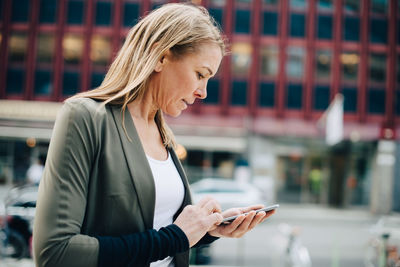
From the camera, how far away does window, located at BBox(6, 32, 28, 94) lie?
21.9 meters

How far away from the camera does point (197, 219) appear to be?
4.14ft

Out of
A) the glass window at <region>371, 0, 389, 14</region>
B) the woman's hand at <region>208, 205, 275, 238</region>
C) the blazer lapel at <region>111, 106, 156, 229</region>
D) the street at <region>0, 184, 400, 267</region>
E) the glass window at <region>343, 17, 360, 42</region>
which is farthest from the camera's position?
the glass window at <region>371, 0, 389, 14</region>

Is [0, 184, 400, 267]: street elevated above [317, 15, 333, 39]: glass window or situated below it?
below

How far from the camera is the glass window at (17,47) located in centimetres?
2195

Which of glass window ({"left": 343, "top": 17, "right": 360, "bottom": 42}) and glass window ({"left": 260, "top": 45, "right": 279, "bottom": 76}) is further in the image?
glass window ({"left": 343, "top": 17, "right": 360, "bottom": 42})

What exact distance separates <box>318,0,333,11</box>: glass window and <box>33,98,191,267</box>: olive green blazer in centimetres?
2342

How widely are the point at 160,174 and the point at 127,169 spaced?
0.60 ft

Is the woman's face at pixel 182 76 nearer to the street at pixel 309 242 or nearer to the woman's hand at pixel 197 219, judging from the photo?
the woman's hand at pixel 197 219

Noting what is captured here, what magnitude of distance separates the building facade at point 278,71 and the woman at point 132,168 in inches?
784

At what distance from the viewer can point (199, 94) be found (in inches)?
58.8

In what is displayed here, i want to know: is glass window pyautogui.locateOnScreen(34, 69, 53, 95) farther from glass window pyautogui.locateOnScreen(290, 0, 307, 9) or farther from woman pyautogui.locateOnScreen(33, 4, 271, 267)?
woman pyautogui.locateOnScreen(33, 4, 271, 267)

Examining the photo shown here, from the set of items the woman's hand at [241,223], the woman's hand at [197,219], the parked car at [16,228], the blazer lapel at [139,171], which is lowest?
the parked car at [16,228]

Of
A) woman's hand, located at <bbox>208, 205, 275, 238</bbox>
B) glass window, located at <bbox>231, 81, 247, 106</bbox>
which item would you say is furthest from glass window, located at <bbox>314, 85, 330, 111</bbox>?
woman's hand, located at <bbox>208, 205, 275, 238</bbox>

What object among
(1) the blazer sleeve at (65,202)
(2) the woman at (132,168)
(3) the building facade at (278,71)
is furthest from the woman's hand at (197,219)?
(3) the building facade at (278,71)
